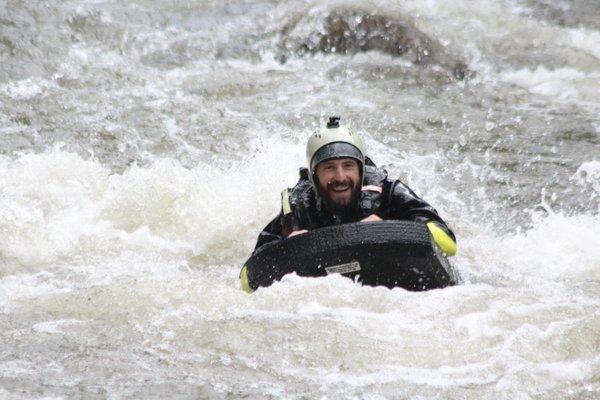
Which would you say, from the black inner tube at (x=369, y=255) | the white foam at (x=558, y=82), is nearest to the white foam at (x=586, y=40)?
the white foam at (x=558, y=82)

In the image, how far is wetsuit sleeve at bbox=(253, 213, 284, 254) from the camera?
245 inches

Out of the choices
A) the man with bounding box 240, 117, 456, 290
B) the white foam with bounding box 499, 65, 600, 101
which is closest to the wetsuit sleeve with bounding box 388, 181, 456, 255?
the man with bounding box 240, 117, 456, 290

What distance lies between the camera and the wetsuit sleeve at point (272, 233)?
20.5ft

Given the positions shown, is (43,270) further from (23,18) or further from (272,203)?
(23,18)

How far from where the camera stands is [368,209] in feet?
19.8

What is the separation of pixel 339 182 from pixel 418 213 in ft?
1.80

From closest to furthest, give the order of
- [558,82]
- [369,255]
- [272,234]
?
1. [369,255]
2. [272,234]
3. [558,82]

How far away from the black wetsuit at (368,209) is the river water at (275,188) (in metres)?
0.55

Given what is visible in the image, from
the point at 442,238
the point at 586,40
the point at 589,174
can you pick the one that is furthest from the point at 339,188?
the point at 586,40

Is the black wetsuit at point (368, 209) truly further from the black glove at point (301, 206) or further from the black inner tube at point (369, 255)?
the black inner tube at point (369, 255)

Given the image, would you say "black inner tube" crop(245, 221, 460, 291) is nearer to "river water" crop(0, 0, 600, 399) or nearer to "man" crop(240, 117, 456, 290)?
"river water" crop(0, 0, 600, 399)

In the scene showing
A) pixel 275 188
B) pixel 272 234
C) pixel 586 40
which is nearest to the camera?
pixel 272 234

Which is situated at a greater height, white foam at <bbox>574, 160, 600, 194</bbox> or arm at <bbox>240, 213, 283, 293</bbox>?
white foam at <bbox>574, 160, 600, 194</bbox>

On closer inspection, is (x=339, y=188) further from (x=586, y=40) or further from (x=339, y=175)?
(x=586, y=40)
